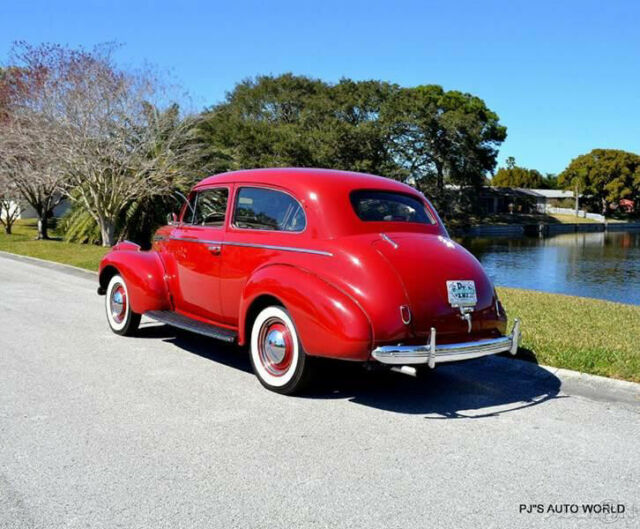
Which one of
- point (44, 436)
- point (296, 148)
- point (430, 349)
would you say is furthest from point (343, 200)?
point (296, 148)

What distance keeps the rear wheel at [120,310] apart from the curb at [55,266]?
20.9 ft

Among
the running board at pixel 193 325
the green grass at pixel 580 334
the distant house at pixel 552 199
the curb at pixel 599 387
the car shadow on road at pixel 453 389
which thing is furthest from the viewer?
the distant house at pixel 552 199

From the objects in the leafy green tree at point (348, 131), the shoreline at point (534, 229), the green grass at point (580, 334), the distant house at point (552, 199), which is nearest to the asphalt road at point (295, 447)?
the green grass at point (580, 334)

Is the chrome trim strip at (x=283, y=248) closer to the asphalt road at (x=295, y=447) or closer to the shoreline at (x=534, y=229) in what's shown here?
the asphalt road at (x=295, y=447)

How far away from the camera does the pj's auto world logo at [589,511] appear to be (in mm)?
3199

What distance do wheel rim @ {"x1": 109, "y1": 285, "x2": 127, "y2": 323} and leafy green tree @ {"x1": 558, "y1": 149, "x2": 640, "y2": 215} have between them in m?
96.8

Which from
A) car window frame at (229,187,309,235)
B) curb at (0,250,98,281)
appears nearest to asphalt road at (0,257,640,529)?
car window frame at (229,187,309,235)

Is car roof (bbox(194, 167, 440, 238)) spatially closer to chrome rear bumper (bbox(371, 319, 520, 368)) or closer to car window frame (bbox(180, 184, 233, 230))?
car window frame (bbox(180, 184, 233, 230))

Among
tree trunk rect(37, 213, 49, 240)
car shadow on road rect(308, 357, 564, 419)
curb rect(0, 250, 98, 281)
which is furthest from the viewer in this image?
tree trunk rect(37, 213, 49, 240)

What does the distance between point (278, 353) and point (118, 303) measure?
3166mm

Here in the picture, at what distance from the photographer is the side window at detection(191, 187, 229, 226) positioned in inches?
252

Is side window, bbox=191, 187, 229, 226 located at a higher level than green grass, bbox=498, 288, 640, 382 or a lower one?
higher

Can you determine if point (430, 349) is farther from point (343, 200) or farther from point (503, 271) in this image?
point (503, 271)

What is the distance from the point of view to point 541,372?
5.93m
